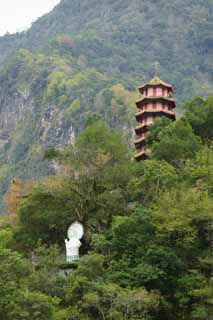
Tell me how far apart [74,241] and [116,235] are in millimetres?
3764

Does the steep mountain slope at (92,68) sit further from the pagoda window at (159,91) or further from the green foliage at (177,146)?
the green foliage at (177,146)

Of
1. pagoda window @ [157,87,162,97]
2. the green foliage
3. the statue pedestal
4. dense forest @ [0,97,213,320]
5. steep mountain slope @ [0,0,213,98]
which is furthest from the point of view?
steep mountain slope @ [0,0,213,98]

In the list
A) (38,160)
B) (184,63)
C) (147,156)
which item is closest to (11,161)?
(38,160)

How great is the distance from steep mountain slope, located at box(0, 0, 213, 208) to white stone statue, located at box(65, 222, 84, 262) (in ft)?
223

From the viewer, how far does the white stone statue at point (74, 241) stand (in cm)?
3356

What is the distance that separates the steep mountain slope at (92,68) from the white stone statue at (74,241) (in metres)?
68.0

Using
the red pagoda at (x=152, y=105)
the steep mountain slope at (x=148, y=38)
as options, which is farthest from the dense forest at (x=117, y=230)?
the steep mountain slope at (x=148, y=38)

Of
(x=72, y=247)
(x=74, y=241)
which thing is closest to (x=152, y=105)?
(x=74, y=241)

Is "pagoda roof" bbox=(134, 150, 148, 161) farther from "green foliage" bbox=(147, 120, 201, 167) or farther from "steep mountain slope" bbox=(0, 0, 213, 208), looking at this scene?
"steep mountain slope" bbox=(0, 0, 213, 208)

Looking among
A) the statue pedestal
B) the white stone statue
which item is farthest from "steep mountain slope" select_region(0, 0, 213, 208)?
the statue pedestal

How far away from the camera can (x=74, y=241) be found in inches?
1341

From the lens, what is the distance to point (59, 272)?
3028 cm

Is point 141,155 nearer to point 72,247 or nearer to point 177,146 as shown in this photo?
point 177,146

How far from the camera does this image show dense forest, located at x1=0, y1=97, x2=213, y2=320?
2602 centimetres
